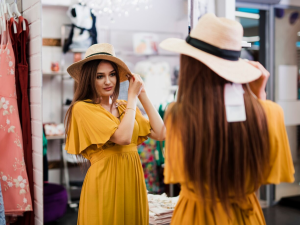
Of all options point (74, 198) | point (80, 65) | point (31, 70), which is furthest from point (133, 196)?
point (74, 198)

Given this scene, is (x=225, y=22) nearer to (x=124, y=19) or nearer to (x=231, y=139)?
(x=231, y=139)

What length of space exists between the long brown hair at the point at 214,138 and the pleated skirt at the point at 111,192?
0.72m

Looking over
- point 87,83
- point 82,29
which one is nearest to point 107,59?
point 87,83

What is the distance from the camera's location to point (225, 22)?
3.99ft

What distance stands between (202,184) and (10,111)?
1706 millimetres

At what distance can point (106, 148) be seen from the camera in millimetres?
1816

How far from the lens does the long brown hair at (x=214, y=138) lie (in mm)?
1125

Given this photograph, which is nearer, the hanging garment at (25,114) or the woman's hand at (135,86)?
the woman's hand at (135,86)

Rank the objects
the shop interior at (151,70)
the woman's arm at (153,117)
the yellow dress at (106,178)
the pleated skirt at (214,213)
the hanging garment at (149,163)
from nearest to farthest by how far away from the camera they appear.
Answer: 1. the pleated skirt at (214,213)
2. the yellow dress at (106,178)
3. the woman's arm at (153,117)
4. the hanging garment at (149,163)
5. the shop interior at (151,70)

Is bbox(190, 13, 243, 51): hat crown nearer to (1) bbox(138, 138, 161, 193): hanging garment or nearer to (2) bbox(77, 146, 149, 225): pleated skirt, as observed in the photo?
(2) bbox(77, 146, 149, 225): pleated skirt

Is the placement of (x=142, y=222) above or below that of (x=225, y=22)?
below

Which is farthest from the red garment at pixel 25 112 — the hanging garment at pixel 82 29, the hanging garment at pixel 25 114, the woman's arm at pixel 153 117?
the hanging garment at pixel 82 29

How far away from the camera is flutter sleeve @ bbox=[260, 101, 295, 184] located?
1.17 meters

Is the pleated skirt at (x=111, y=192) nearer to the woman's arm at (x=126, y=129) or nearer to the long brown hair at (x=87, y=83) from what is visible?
the woman's arm at (x=126, y=129)
